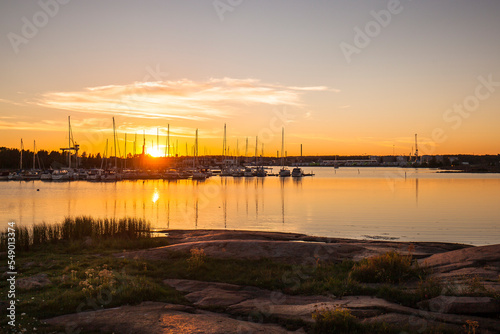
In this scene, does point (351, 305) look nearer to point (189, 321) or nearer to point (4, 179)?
point (189, 321)

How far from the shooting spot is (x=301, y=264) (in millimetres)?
17469

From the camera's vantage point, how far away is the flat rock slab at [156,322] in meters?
9.85

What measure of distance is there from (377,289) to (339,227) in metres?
21.8

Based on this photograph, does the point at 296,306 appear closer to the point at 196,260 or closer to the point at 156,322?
the point at 156,322

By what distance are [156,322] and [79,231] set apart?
54.4 feet

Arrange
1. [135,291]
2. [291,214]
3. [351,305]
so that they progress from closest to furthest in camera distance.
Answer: [351,305]
[135,291]
[291,214]

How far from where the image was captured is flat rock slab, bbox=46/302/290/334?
985 cm

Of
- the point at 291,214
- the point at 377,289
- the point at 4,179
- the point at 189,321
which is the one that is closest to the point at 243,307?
the point at 189,321

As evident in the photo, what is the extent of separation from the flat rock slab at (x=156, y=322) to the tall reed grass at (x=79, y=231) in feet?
43.2

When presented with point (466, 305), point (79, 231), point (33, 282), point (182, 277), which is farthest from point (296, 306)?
point (79, 231)

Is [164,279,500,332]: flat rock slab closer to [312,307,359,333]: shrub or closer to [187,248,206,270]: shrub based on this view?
[312,307,359,333]: shrub

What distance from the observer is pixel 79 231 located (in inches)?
970

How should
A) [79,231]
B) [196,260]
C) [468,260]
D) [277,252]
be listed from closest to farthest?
[468,260] → [196,260] → [277,252] → [79,231]

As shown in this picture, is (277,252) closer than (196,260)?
No
